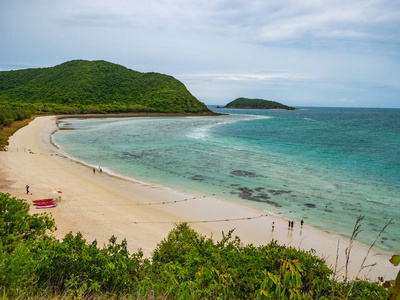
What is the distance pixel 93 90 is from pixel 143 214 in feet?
494

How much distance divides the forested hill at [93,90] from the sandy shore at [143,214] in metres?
94.0

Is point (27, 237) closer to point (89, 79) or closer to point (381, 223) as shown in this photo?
point (381, 223)

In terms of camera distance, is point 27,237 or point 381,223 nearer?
point 27,237

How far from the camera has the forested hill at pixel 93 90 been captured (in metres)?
132

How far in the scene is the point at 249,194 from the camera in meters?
25.4

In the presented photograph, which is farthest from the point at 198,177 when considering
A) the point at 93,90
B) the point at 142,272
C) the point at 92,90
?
the point at 93,90

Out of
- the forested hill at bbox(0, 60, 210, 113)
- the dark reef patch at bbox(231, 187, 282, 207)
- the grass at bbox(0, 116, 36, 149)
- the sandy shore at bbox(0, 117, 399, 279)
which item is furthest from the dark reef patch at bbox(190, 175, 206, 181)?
the forested hill at bbox(0, 60, 210, 113)

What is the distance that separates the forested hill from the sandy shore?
9404 cm

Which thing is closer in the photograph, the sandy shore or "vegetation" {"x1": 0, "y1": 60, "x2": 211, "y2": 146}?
the sandy shore

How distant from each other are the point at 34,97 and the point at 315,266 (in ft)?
532

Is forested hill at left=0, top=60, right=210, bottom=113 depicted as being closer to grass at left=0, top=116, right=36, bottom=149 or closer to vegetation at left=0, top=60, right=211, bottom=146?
vegetation at left=0, top=60, right=211, bottom=146

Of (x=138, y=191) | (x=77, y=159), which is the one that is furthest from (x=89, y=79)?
(x=138, y=191)

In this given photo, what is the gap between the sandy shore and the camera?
52.5 ft

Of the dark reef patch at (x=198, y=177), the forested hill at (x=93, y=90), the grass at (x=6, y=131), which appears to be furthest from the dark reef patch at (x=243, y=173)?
the forested hill at (x=93, y=90)
